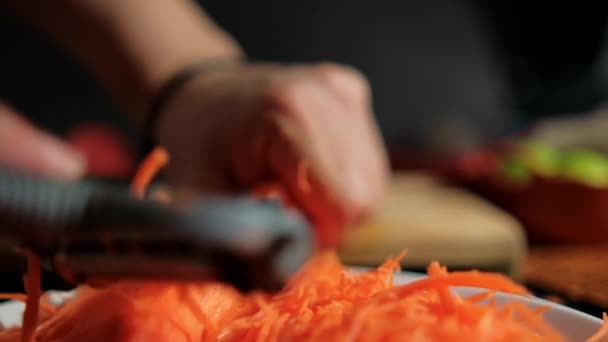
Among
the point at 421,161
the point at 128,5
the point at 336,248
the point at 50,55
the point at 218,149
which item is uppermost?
the point at 128,5

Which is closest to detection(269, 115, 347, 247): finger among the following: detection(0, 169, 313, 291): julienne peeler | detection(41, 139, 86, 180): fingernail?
detection(41, 139, 86, 180): fingernail

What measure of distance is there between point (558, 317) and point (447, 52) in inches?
92.5

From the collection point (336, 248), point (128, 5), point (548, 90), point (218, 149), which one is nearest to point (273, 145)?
point (218, 149)

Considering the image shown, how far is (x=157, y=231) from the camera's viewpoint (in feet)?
0.63

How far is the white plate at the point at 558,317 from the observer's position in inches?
14.1

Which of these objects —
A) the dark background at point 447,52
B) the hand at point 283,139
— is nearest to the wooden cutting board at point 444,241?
the hand at point 283,139

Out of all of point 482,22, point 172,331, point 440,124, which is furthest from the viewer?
point 482,22

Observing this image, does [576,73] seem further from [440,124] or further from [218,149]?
[218,149]

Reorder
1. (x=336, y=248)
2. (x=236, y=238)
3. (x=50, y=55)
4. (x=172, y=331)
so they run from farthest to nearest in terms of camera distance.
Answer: (x=50, y=55)
(x=336, y=248)
(x=172, y=331)
(x=236, y=238)

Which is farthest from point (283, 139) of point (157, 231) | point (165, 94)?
point (157, 231)

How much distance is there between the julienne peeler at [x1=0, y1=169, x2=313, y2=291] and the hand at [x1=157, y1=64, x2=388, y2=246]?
0.46 meters

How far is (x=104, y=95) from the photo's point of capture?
2.09m

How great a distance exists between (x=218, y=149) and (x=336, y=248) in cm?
21

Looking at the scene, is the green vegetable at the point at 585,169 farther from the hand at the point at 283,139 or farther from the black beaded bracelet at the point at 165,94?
the black beaded bracelet at the point at 165,94
